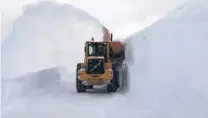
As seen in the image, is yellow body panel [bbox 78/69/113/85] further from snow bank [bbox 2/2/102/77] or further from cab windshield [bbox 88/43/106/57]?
snow bank [bbox 2/2/102/77]

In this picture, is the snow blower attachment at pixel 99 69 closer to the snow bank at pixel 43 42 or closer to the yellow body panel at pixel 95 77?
the yellow body panel at pixel 95 77

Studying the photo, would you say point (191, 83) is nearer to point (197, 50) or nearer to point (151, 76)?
point (197, 50)

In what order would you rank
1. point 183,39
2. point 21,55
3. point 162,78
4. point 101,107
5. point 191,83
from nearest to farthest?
point 191,83
point 183,39
point 162,78
point 101,107
point 21,55

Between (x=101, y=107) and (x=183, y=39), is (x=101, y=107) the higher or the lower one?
the lower one

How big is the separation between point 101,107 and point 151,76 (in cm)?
158

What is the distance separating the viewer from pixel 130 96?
50.0 feet

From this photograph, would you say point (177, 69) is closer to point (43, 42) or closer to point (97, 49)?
point (97, 49)

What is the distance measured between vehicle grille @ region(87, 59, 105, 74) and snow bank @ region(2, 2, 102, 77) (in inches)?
470

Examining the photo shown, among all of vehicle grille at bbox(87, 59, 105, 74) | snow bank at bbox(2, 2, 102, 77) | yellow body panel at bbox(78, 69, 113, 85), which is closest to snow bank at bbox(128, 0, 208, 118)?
yellow body panel at bbox(78, 69, 113, 85)

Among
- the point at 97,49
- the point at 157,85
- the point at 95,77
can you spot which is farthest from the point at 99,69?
the point at 157,85

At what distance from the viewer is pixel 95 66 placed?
18938 mm

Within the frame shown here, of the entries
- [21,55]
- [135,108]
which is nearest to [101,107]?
[135,108]

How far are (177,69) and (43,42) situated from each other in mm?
22203

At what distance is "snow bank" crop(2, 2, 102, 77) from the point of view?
1235 inches
